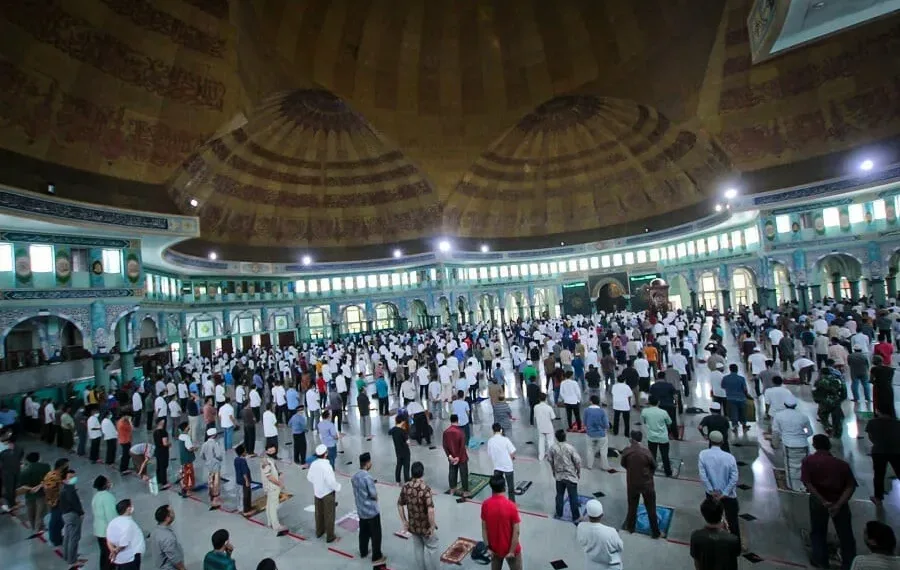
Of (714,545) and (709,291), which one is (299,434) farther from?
(709,291)

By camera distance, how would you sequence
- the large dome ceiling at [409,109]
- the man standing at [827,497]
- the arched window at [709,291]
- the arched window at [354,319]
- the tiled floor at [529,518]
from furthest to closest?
the arched window at [354,319] → the arched window at [709,291] → the large dome ceiling at [409,109] → the tiled floor at [529,518] → the man standing at [827,497]

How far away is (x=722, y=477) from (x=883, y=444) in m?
2.33

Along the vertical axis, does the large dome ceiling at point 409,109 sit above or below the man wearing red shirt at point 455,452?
above

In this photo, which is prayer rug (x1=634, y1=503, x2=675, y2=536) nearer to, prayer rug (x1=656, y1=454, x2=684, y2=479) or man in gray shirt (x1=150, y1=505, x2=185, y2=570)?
prayer rug (x1=656, y1=454, x2=684, y2=479)

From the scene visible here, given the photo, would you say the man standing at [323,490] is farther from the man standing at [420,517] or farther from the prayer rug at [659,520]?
the prayer rug at [659,520]

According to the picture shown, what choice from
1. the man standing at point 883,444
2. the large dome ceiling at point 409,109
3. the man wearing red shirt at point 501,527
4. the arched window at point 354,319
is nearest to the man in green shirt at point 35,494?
the man wearing red shirt at point 501,527

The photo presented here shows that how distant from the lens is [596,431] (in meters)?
7.30

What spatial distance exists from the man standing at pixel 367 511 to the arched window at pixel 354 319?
35.6 metres

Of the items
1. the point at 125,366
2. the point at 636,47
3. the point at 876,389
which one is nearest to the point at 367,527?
the point at 876,389

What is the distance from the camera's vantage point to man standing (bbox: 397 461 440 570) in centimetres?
484

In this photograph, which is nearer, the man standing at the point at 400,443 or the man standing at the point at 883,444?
the man standing at the point at 883,444

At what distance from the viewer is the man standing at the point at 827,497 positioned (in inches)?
175

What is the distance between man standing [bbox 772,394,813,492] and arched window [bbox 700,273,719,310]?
31762 millimetres

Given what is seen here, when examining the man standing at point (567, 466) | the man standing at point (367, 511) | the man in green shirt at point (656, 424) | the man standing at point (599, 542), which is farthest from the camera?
the man in green shirt at point (656, 424)
